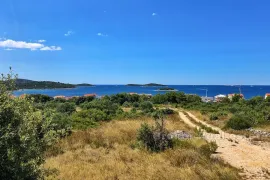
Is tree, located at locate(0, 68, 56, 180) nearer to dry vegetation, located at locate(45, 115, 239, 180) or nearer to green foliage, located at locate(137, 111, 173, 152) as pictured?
dry vegetation, located at locate(45, 115, 239, 180)

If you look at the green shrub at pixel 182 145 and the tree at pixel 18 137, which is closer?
the tree at pixel 18 137

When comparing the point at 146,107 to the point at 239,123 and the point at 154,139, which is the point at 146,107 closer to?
the point at 239,123

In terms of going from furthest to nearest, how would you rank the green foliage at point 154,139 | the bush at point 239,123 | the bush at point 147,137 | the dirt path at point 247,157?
the bush at point 239,123 < the bush at point 147,137 < the green foliage at point 154,139 < the dirt path at point 247,157

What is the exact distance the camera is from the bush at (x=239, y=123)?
20031 mm

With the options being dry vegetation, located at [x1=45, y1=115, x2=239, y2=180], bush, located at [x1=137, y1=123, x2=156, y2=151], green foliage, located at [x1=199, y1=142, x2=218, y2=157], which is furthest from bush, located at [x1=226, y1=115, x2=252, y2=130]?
bush, located at [x1=137, y1=123, x2=156, y2=151]

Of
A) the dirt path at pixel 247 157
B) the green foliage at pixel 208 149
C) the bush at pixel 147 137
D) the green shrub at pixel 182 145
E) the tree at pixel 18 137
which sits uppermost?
the tree at pixel 18 137

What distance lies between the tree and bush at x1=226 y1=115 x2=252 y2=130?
57.2ft

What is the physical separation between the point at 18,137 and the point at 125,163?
5.16 m

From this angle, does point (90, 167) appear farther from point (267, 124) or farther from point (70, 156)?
point (267, 124)

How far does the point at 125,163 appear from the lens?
9086 mm

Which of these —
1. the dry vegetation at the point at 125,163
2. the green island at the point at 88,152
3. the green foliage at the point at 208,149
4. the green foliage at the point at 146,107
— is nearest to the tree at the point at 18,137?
the green island at the point at 88,152

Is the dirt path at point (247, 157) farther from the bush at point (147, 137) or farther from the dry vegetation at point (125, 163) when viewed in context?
the bush at point (147, 137)

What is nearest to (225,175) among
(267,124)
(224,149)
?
(224,149)

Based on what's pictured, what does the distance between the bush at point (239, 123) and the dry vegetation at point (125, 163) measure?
868cm
